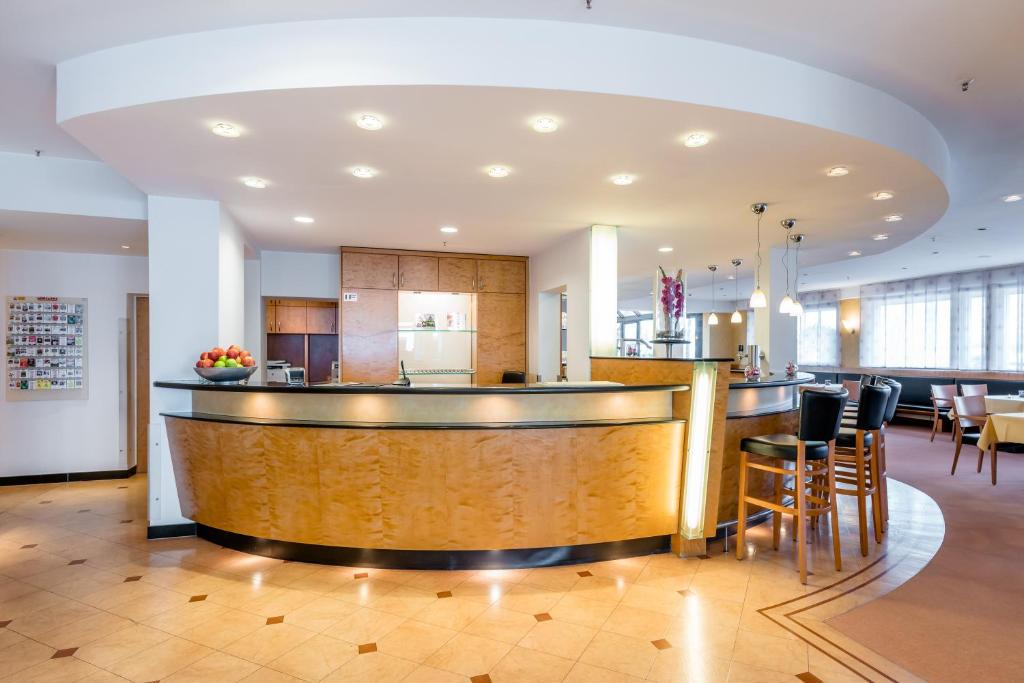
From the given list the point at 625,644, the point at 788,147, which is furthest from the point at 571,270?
the point at 625,644

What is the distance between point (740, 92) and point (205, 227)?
13.8 ft

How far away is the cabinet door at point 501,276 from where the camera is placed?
7273 millimetres

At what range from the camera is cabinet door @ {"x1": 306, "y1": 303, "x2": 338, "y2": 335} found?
8938 mm

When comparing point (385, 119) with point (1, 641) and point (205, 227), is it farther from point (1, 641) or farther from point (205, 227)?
point (1, 641)

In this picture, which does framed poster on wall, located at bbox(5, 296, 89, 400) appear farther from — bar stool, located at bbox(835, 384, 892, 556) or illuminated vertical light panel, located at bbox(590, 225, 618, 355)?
bar stool, located at bbox(835, 384, 892, 556)

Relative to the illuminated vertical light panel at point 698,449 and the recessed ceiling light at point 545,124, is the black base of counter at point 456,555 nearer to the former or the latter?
the illuminated vertical light panel at point 698,449

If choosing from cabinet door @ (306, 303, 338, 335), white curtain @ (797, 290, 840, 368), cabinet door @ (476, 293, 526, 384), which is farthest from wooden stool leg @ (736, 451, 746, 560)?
white curtain @ (797, 290, 840, 368)

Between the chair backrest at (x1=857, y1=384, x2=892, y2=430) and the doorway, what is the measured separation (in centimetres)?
762

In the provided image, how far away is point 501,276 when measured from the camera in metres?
7.35

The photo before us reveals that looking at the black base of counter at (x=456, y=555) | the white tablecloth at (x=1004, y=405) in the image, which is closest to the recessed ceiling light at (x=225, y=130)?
the black base of counter at (x=456, y=555)

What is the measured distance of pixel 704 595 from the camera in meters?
3.24

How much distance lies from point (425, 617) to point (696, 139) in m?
3.19

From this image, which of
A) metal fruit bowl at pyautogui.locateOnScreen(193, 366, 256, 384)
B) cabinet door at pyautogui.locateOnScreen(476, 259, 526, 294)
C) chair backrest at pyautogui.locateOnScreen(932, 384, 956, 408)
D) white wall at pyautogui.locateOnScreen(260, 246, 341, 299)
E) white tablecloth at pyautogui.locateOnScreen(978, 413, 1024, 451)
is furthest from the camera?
chair backrest at pyautogui.locateOnScreen(932, 384, 956, 408)

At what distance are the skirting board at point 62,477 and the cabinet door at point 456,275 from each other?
4.46m
